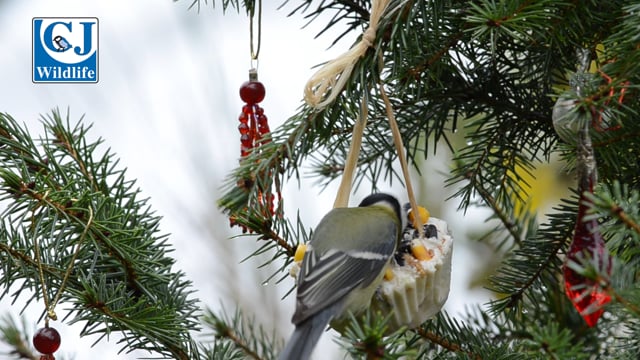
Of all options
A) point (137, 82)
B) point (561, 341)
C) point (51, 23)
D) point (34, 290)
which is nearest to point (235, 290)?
point (137, 82)

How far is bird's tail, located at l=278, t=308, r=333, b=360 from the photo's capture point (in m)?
0.73

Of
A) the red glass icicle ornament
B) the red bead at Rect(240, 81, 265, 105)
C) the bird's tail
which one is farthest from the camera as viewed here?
the red bead at Rect(240, 81, 265, 105)

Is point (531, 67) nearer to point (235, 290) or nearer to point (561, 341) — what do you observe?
point (561, 341)

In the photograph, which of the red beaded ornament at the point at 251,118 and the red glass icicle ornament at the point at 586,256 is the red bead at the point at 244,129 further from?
the red glass icicle ornament at the point at 586,256

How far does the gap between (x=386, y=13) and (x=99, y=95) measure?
1.92 metres

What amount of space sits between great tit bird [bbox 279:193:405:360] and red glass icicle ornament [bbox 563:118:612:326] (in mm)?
198

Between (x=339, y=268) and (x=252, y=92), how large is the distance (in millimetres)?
255

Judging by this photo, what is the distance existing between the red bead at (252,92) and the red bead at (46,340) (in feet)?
1.08

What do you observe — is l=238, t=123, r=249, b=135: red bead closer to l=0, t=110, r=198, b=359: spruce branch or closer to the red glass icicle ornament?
l=0, t=110, r=198, b=359: spruce branch

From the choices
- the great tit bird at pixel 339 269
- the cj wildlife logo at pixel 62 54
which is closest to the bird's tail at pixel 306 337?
the great tit bird at pixel 339 269

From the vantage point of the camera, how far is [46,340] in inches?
31.0

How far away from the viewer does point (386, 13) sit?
2.68 feet

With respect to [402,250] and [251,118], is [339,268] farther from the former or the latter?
[251,118]

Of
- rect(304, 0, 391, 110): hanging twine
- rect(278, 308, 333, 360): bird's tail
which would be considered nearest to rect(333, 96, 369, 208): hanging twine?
rect(304, 0, 391, 110): hanging twine
